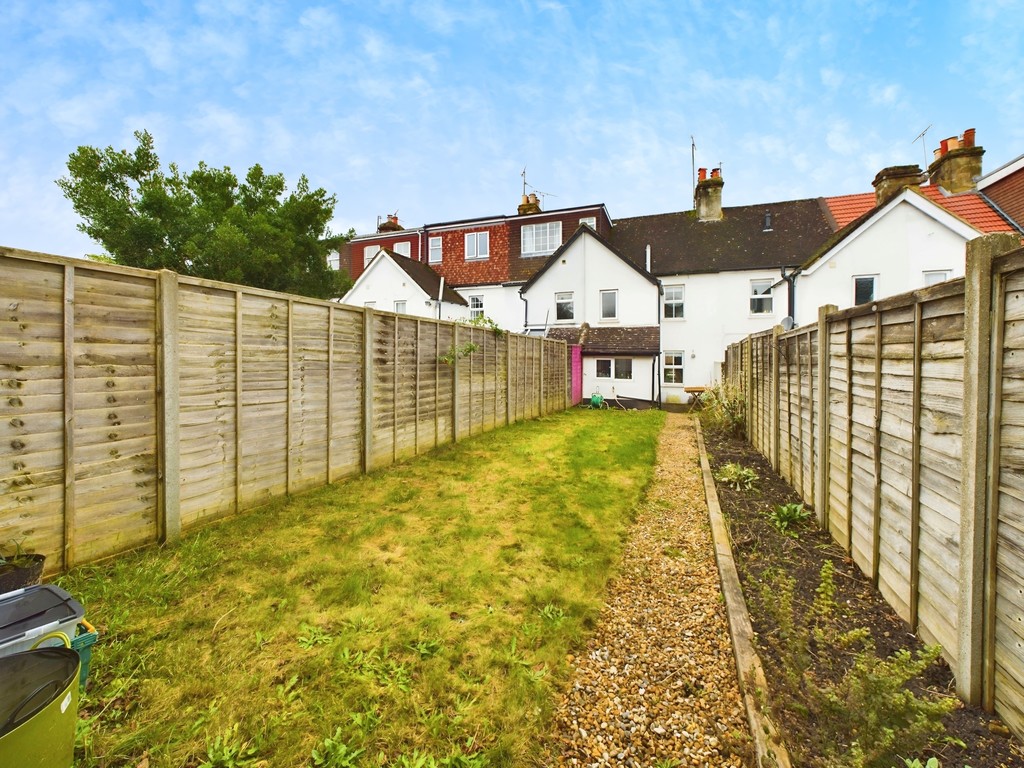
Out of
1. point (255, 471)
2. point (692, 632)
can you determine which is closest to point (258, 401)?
point (255, 471)

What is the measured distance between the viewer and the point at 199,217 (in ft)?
60.8

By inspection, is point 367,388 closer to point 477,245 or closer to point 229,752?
point 229,752

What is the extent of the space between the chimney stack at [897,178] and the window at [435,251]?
21.5 metres

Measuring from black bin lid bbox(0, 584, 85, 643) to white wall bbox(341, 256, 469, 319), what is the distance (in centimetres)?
2130

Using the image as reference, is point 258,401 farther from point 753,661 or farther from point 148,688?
point 753,661

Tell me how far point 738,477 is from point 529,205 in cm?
2208

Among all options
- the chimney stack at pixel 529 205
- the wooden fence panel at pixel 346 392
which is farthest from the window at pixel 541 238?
the wooden fence panel at pixel 346 392

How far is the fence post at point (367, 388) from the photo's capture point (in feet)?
22.0

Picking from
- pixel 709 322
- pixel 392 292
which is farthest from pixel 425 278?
pixel 709 322

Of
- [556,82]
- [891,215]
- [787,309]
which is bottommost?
[787,309]

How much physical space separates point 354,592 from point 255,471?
2561 mm

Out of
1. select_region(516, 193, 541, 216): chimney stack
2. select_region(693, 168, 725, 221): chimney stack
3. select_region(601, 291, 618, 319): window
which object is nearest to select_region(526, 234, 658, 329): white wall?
select_region(601, 291, 618, 319): window

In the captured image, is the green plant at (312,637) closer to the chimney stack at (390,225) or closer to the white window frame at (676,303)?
the white window frame at (676,303)

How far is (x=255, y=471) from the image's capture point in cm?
508
